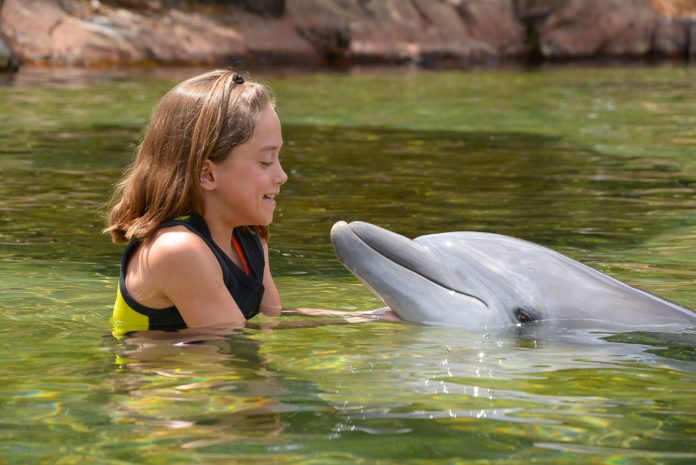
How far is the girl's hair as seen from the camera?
4.80 metres

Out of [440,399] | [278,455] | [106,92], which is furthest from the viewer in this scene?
[106,92]

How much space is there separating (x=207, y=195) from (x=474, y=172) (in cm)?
612

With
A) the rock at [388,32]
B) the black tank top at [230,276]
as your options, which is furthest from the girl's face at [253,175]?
the rock at [388,32]

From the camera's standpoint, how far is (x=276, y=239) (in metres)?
7.55

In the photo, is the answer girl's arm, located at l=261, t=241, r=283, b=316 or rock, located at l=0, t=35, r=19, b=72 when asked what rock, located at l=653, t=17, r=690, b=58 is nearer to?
rock, located at l=0, t=35, r=19, b=72

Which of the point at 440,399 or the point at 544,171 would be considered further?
the point at 544,171

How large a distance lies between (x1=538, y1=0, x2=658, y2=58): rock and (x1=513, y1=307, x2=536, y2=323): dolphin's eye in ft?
81.4

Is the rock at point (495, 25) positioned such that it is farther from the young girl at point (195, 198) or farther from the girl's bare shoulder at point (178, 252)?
the girl's bare shoulder at point (178, 252)

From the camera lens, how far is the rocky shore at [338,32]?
23641 mm

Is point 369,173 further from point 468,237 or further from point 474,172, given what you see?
point 468,237

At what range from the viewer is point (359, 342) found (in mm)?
4879

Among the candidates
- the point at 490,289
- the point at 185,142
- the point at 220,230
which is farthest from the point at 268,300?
the point at 490,289

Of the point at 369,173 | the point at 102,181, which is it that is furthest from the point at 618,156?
the point at 102,181

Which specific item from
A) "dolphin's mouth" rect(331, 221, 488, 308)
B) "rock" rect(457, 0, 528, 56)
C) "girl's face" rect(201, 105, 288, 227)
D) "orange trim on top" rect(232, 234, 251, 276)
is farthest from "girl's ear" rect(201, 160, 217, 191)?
"rock" rect(457, 0, 528, 56)
